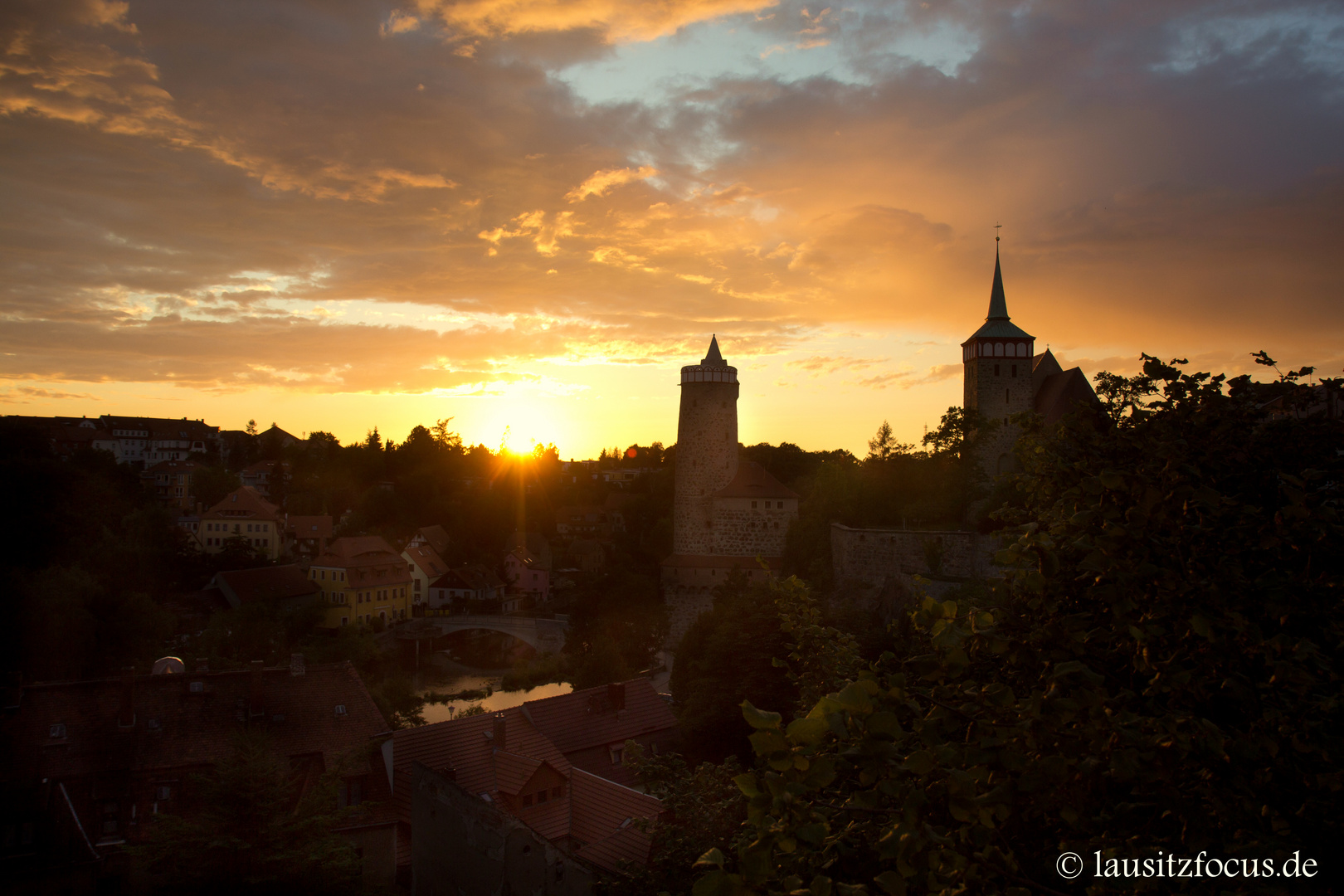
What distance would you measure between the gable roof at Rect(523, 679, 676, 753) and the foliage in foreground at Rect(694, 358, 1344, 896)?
1535 cm

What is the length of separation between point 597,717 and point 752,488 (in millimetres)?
15466

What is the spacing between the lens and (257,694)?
17.3 meters

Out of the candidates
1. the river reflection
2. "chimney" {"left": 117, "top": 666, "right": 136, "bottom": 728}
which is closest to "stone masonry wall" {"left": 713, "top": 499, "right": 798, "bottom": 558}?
the river reflection

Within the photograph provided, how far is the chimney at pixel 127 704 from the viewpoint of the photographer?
16.3 m

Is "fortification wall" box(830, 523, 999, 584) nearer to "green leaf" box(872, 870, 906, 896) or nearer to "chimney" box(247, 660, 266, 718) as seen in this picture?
"chimney" box(247, 660, 266, 718)

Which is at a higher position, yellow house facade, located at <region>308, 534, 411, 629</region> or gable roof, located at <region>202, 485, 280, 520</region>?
gable roof, located at <region>202, 485, 280, 520</region>

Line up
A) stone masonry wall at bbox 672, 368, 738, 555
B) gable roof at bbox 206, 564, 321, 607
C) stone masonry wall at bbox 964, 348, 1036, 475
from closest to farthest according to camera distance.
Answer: stone masonry wall at bbox 964, 348, 1036, 475 < stone masonry wall at bbox 672, 368, 738, 555 < gable roof at bbox 206, 564, 321, 607

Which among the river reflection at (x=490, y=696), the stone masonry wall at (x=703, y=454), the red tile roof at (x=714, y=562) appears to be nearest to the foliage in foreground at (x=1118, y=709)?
→ the river reflection at (x=490, y=696)

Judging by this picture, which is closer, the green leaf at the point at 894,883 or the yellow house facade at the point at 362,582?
the green leaf at the point at 894,883

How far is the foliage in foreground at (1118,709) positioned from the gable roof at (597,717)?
15349mm

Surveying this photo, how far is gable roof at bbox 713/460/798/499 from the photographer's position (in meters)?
32.8

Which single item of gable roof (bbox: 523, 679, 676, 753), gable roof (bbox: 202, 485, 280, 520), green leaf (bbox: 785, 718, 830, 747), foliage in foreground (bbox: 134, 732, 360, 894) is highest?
green leaf (bbox: 785, 718, 830, 747)

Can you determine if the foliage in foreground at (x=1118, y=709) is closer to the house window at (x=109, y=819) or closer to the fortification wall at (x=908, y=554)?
the house window at (x=109, y=819)

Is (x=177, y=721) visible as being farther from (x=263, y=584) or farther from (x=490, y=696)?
(x=263, y=584)
